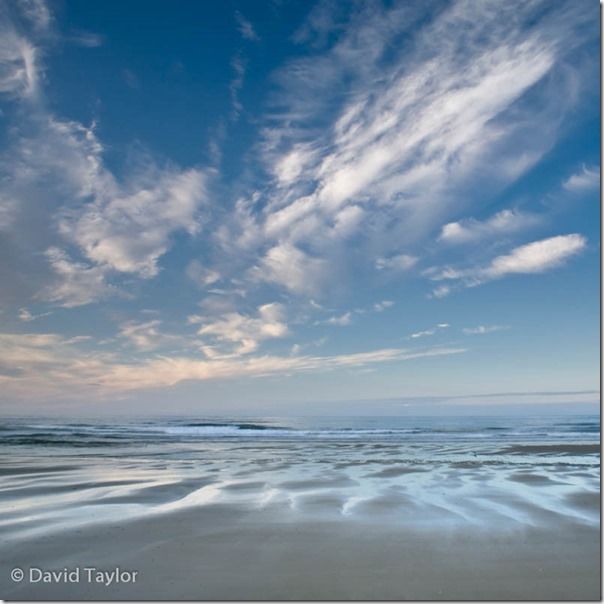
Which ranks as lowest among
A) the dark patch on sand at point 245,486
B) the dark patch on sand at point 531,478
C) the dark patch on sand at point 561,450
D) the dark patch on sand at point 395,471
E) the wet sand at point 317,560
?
the dark patch on sand at point 561,450

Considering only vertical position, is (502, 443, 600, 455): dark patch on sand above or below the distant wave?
above

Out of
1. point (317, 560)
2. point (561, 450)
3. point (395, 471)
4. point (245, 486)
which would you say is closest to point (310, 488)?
point (245, 486)

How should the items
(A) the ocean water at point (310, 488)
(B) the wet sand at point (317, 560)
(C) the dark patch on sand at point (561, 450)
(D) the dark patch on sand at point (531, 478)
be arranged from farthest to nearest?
(C) the dark patch on sand at point (561, 450), (D) the dark patch on sand at point (531, 478), (A) the ocean water at point (310, 488), (B) the wet sand at point (317, 560)

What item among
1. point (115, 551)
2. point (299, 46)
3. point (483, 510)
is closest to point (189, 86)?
point (299, 46)

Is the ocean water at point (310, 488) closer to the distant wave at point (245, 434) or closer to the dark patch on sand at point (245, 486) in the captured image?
the dark patch on sand at point (245, 486)

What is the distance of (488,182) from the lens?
34.8 feet

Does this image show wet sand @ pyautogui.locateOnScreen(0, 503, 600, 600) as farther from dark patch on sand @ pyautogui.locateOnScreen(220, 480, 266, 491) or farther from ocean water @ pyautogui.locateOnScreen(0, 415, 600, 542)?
dark patch on sand @ pyautogui.locateOnScreen(220, 480, 266, 491)

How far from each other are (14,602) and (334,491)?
5.31m

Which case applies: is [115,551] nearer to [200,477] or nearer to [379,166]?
[200,477]

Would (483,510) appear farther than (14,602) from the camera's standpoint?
Yes

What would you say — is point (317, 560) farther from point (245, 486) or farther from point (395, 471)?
point (395, 471)

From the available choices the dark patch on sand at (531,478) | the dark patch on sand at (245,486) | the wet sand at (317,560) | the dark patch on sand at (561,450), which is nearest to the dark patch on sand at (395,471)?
the dark patch on sand at (531,478)

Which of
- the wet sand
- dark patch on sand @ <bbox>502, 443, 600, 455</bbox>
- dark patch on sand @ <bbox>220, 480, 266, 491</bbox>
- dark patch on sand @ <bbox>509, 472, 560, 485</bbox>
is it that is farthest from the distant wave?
the wet sand

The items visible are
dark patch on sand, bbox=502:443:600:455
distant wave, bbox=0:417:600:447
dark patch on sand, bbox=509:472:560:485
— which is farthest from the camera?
distant wave, bbox=0:417:600:447
